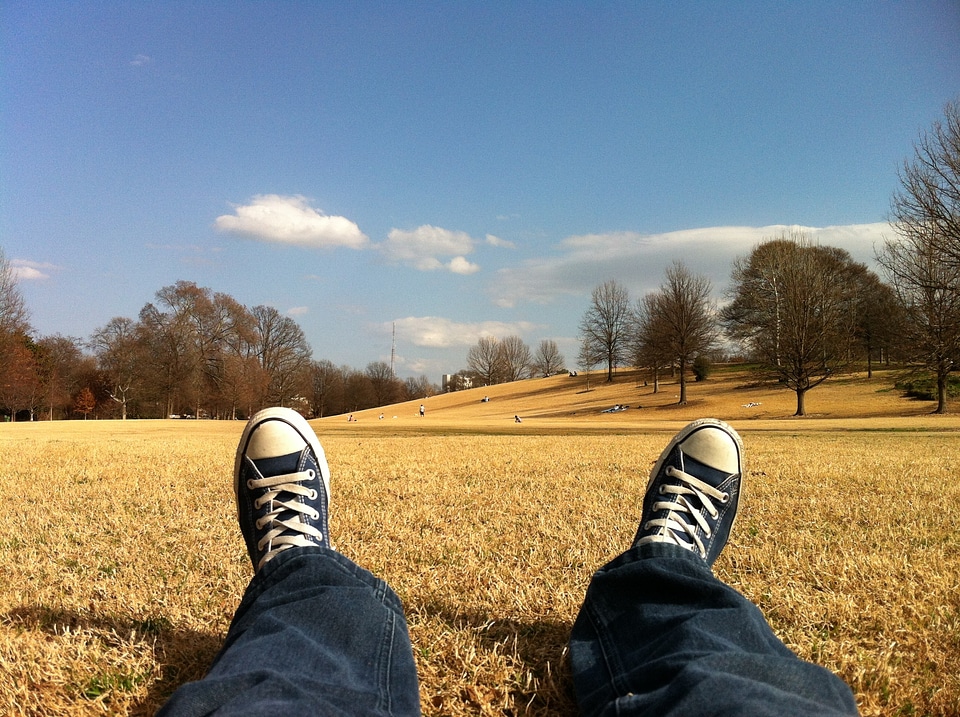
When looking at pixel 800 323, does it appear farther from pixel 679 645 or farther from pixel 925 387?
pixel 679 645

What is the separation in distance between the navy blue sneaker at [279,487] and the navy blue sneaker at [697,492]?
1139 millimetres

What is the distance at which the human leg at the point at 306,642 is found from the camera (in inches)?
48.2

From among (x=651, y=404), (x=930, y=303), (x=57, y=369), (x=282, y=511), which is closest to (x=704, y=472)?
(x=282, y=511)

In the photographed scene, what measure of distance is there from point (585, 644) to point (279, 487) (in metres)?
1.21

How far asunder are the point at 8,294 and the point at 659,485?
27749mm

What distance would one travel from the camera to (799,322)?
3058cm

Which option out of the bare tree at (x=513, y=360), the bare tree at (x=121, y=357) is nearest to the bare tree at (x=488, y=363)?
the bare tree at (x=513, y=360)

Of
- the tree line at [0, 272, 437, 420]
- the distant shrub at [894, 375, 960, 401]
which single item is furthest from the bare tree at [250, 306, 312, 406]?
the distant shrub at [894, 375, 960, 401]

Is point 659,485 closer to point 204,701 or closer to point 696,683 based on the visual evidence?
point 696,683

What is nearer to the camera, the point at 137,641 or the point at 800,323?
the point at 137,641

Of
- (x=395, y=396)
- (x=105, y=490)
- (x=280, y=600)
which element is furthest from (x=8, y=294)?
(x=395, y=396)

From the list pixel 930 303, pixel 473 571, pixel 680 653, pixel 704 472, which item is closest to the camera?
pixel 680 653

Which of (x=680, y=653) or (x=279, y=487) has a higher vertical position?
(x=279, y=487)

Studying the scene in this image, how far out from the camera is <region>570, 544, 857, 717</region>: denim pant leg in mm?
1216
